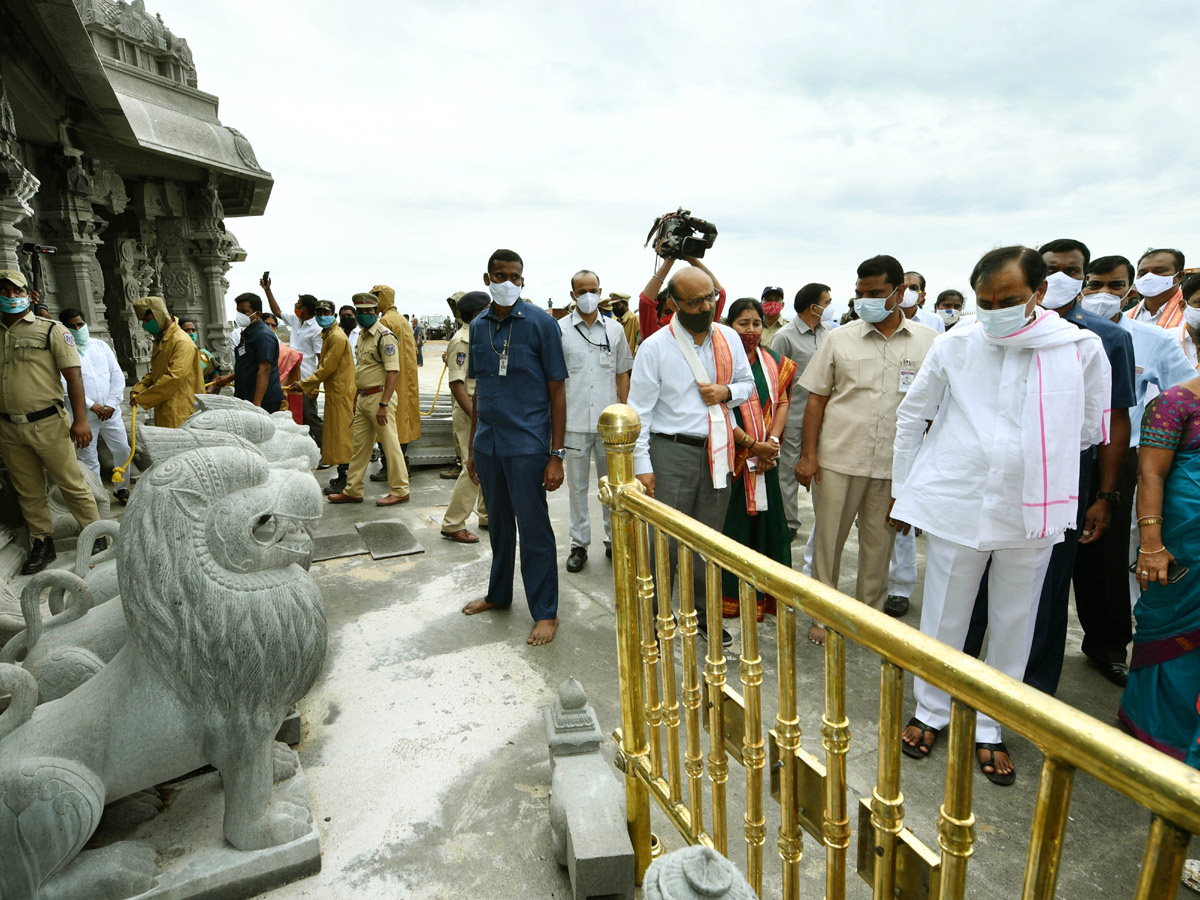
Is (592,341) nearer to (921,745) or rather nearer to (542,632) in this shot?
(542,632)

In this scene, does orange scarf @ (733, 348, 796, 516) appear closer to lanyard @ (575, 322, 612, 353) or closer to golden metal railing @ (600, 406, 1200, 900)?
lanyard @ (575, 322, 612, 353)

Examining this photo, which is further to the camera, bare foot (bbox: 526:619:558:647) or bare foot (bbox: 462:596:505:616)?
bare foot (bbox: 462:596:505:616)

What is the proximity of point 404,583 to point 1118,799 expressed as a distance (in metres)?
3.50

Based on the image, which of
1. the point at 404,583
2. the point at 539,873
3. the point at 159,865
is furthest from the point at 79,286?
the point at 539,873

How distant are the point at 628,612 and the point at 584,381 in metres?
2.68

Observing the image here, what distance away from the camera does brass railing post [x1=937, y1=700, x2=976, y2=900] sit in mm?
817

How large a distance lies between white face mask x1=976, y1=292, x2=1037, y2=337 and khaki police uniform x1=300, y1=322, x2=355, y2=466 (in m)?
5.05

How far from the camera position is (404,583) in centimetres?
401

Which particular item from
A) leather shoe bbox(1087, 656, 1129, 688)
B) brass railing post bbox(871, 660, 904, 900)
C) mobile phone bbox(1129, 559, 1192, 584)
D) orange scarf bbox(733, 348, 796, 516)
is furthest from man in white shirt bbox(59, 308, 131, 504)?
leather shoe bbox(1087, 656, 1129, 688)

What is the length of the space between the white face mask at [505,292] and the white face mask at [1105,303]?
2.92 m

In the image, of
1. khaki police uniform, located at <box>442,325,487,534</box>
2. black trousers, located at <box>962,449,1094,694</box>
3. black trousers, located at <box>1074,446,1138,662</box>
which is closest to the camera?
black trousers, located at <box>962,449,1094,694</box>

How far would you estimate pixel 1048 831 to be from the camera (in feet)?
2.48

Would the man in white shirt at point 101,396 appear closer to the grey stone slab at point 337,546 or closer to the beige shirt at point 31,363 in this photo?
the beige shirt at point 31,363

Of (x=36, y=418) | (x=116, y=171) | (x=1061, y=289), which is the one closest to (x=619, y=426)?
(x=1061, y=289)
